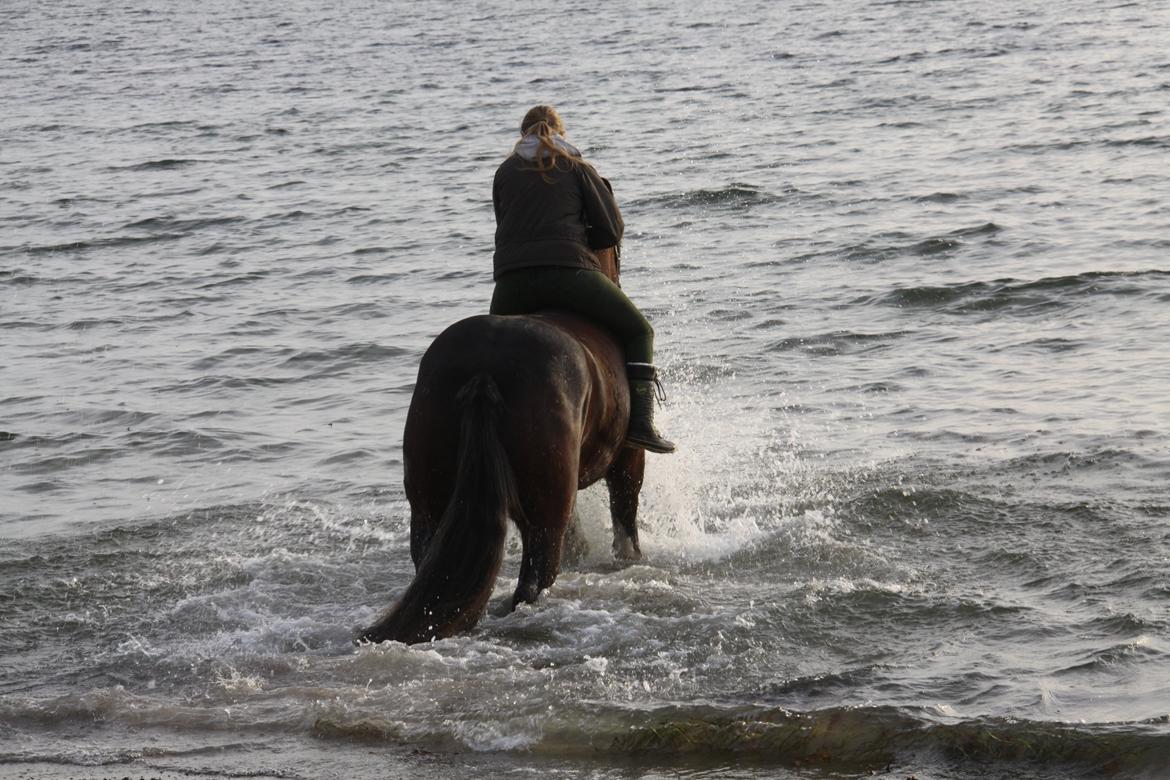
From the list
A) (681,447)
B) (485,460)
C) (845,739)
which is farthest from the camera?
(681,447)

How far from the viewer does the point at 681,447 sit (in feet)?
33.1

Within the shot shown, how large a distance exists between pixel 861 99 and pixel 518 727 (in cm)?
2043

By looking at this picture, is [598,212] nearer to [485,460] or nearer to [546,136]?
[546,136]

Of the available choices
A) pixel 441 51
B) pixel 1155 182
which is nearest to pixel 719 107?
pixel 1155 182

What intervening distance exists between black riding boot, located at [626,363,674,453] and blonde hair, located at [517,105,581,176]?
3.38 feet

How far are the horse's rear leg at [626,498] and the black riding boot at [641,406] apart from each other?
497mm

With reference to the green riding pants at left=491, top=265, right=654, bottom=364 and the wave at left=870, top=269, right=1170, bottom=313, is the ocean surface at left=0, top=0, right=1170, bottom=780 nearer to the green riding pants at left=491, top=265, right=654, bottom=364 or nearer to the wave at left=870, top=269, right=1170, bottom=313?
the wave at left=870, top=269, right=1170, bottom=313

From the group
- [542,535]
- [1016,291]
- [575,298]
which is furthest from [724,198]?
[542,535]

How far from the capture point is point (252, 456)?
11039 mm

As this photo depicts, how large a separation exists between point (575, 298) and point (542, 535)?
123 cm

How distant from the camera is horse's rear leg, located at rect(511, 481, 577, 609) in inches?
274

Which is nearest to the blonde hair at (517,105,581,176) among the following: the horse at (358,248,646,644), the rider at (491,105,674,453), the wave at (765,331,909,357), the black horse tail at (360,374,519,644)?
the rider at (491,105,674,453)

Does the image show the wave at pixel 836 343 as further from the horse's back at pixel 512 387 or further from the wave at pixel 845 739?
the wave at pixel 845 739

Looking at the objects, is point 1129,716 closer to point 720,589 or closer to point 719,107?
point 720,589
